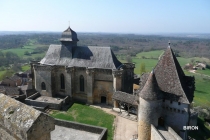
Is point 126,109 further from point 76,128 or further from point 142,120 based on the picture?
point 76,128

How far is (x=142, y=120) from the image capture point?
20.6 meters

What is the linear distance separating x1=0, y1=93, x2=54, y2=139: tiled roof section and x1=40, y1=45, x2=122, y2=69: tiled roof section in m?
24.2

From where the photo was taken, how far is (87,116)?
2859 centimetres

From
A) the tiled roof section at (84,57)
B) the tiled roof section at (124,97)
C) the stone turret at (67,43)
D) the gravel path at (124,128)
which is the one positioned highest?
the stone turret at (67,43)

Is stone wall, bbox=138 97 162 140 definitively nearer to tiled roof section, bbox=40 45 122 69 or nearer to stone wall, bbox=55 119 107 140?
stone wall, bbox=55 119 107 140

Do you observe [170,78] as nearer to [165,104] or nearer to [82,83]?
[165,104]

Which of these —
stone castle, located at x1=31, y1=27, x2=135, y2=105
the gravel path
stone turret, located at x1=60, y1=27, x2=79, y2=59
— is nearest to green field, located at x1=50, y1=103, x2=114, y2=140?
the gravel path

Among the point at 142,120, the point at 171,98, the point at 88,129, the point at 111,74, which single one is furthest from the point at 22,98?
the point at 171,98

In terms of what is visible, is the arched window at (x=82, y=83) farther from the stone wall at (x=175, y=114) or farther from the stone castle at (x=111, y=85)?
the stone wall at (x=175, y=114)

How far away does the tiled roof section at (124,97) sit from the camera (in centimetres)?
2786

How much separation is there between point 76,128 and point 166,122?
31.2ft

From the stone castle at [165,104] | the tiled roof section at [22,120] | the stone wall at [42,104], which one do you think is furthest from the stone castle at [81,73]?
the tiled roof section at [22,120]

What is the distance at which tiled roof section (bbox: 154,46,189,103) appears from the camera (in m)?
20.4

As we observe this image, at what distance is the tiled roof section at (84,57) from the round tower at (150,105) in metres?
12.0
